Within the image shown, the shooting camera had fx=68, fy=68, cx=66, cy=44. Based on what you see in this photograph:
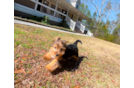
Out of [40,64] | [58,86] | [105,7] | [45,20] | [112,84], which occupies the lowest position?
[112,84]

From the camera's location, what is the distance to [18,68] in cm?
172

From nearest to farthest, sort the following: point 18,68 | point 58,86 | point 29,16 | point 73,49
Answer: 1. point 58,86
2. point 18,68
3. point 73,49
4. point 29,16

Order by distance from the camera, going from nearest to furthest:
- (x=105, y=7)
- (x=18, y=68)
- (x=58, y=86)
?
(x=58, y=86)
(x=18, y=68)
(x=105, y=7)

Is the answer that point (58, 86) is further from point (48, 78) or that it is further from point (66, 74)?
point (66, 74)

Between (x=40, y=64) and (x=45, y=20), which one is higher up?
(x=45, y=20)

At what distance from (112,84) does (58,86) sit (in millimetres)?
1759

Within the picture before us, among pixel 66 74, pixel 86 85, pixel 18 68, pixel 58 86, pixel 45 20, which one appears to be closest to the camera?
pixel 58 86

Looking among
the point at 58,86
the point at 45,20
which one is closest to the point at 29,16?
the point at 45,20

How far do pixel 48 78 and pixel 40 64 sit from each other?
0.55m

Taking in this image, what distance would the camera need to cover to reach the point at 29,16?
Result: 32.3 ft
